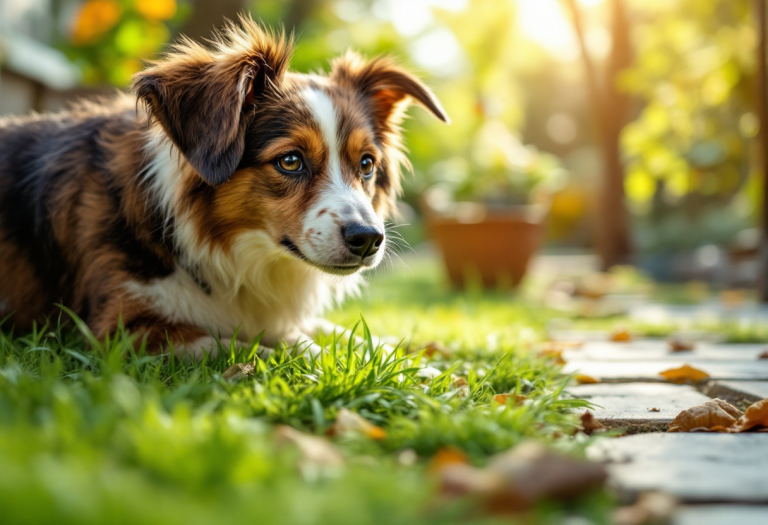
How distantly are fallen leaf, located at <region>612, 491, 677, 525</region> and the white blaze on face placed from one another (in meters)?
1.48

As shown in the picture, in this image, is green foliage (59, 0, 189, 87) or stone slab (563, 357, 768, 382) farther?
green foliage (59, 0, 189, 87)

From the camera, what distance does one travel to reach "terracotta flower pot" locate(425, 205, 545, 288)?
22.1 ft

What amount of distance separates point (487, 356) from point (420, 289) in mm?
4377

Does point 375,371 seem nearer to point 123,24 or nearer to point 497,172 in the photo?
point 497,172

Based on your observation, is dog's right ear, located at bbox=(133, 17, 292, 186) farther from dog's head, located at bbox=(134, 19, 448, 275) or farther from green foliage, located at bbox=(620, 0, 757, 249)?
green foliage, located at bbox=(620, 0, 757, 249)

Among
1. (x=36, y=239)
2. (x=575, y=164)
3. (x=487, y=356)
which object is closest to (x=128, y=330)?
(x=36, y=239)

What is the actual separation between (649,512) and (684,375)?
1.67 m

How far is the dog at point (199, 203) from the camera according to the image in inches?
99.2

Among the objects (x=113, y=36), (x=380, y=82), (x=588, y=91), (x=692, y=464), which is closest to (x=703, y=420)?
(x=692, y=464)

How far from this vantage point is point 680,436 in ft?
5.97

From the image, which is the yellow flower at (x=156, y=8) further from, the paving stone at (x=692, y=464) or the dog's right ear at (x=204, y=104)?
the paving stone at (x=692, y=464)

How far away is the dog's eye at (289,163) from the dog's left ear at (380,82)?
68 cm

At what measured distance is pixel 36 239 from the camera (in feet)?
9.54

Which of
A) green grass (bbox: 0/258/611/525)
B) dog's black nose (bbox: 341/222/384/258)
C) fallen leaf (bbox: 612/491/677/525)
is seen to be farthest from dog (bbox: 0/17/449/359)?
fallen leaf (bbox: 612/491/677/525)
